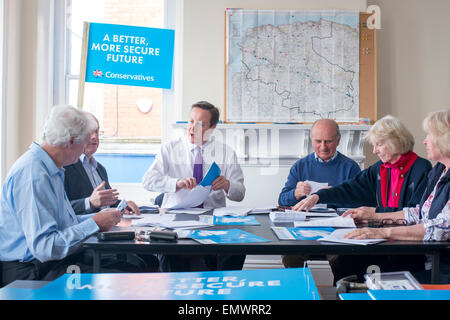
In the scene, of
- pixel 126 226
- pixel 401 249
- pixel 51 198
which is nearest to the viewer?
pixel 401 249

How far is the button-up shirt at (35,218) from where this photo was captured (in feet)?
5.08

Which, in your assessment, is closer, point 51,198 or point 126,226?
point 51,198

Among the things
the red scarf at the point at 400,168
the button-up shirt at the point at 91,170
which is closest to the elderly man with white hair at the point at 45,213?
the button-up shirt at the point at 91,170

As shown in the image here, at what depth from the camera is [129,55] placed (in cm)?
407

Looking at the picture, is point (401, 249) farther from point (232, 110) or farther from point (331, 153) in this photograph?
point (232, 110)

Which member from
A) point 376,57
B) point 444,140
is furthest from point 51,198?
point 376,57

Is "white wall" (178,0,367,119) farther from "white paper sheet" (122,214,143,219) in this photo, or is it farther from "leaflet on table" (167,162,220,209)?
"white paper sheet" (122,214,143,219)

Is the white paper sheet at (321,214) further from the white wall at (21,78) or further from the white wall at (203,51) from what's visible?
the white wall at (21,78)

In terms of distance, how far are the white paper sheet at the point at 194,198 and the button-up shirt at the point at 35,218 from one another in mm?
995

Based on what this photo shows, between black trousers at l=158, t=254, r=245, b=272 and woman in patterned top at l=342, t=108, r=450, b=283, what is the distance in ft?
2.75

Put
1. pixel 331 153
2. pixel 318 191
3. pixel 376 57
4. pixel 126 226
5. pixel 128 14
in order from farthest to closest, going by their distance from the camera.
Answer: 1. pixel 128 14
2. pixel 376 57
3. pixel 331 153
4. pixel 318 191
5. pixel 126 226

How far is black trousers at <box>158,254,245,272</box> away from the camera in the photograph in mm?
2529

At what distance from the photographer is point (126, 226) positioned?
185cm
